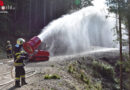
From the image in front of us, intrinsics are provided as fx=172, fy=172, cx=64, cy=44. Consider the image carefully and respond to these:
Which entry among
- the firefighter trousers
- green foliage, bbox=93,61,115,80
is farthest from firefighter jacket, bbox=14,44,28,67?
green foliage, bbox=93,61,115,80

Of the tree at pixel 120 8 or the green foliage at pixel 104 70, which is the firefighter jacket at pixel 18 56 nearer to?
the tree at pixel 120 8

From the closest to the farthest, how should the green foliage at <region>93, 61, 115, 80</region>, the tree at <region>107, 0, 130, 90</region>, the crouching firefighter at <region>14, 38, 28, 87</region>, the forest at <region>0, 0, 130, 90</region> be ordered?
the crouching firefighter at <region>14, 38, 28, 87</region>, the tree at <region>107, 0, 130, 90</region>, the green foliage at <region>93, 61, 115, 80</region>, the forest at <region>0, 0, 130, 90</region>

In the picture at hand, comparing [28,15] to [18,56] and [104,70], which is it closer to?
[104,70]

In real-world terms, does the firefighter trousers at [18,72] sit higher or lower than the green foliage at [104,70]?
higher

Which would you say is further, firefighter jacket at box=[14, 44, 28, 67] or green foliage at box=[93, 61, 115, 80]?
green foliage at box=[93, 61, 115, 80]

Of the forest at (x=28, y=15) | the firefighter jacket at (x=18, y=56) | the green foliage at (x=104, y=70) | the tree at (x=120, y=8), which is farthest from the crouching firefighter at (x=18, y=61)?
the forest at (x=28, y=15)

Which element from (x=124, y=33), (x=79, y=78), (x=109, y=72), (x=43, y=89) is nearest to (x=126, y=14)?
(x=124, y=33)

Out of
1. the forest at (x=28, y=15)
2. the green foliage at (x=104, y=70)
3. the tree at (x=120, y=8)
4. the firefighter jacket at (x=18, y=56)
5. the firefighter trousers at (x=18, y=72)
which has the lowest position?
the green foliage at (x=104, y=70)

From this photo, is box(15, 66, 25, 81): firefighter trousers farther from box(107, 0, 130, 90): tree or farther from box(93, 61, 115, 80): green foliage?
box(93, 61, 115, 80): green foliage

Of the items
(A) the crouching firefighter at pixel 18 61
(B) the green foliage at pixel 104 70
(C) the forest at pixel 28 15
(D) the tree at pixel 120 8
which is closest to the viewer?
(A) the crouching firefighter at pixel 18 61

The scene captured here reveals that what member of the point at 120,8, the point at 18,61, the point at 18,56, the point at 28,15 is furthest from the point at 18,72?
the point at 28,15

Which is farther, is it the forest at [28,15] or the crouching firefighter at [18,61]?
the forest at [28,15]

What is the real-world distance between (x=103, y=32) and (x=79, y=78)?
17973 mm

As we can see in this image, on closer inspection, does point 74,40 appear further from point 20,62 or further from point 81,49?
point 20,62
